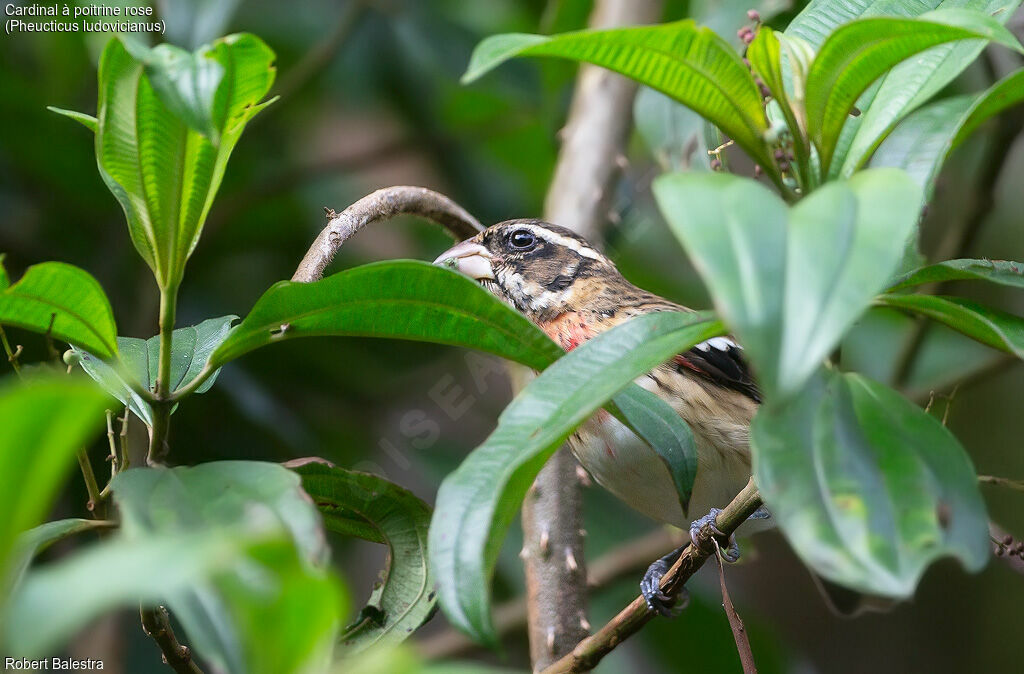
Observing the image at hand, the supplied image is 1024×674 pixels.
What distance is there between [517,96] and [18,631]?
13.2ft

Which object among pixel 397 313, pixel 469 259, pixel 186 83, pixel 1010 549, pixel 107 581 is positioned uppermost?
pixel 186 83

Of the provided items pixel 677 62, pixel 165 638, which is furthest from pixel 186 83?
pixel 165 638

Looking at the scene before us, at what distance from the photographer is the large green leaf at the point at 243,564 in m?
0.87

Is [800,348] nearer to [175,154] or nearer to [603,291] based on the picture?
[175,154]

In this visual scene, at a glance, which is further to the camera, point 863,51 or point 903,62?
point 903,62

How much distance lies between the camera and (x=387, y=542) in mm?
1920

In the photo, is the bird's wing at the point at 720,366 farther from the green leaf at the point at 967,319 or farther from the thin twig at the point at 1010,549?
the green leaf at the point at 967,319

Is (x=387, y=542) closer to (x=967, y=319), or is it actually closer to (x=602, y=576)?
(x=967, y=319)

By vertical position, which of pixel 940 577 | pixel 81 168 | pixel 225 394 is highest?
pixel 81 168

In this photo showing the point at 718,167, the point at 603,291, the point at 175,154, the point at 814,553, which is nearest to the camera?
the point at 814,553

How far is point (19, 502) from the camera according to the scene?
889 mm

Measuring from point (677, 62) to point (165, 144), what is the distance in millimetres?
727

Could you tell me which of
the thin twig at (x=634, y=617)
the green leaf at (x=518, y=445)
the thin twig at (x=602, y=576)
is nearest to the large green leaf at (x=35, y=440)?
the green leaf at (x=518, y=445)

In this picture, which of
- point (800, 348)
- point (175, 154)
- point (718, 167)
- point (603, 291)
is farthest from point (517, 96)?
point (800, 348)
